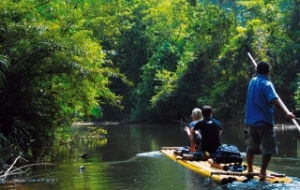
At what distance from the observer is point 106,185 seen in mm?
9438

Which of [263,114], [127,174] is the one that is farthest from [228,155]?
[127,174]

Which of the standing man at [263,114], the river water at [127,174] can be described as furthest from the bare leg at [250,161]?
the river water at [127,174]

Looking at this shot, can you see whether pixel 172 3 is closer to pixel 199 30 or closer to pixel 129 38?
pixel 129 38

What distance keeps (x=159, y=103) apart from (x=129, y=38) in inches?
494

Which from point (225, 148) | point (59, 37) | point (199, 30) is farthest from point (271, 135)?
point (199, 30)

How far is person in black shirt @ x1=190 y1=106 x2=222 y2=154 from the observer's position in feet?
36.1

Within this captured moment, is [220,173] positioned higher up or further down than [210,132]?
further down

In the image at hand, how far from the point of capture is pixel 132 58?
173 feet

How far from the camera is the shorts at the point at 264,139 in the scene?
830cm

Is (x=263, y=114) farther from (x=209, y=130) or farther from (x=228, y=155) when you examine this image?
(x=209, y=130)

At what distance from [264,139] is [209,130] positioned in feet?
8.89

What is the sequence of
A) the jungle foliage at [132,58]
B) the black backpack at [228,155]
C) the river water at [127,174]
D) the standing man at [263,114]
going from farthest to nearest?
the jungle foliage at [132,58] → the black backpack at [228,155] → the river water at [127,174] → the standing man at [263,114]

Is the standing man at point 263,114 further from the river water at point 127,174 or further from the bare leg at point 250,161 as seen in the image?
the river water at point 127,174

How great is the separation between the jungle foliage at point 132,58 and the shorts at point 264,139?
5.84 metres
